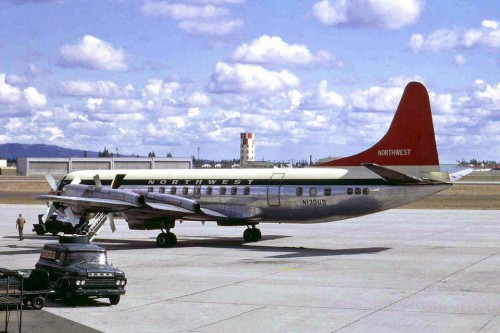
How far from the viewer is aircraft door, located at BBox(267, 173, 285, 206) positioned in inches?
1583

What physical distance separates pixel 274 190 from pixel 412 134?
767 cm

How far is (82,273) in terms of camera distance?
22.8 meters

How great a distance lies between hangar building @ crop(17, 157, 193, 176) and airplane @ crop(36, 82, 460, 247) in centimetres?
11788

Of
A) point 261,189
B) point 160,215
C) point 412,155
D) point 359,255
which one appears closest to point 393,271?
point 359,255

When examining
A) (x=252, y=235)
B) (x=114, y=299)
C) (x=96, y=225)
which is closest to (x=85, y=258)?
(x=114, y=299)

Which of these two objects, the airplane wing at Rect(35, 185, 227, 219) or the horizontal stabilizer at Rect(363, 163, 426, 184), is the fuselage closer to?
the horizontal stabilizer at Rect(363, 163, 426, 184)

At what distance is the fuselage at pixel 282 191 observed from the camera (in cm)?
3762

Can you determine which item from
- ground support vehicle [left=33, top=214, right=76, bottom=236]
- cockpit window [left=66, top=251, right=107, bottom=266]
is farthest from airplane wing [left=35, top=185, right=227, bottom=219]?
→ cockpit window [left=66, top=251, right=107, bottom=266]

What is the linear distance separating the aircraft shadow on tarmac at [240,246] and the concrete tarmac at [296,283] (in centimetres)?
6

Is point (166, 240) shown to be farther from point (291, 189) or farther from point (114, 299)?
point (114, 299)

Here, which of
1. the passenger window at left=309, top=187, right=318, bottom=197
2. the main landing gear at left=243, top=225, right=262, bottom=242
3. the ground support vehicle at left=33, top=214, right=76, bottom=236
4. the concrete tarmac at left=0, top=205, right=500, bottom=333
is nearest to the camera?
the concrete tarmac at left=0, top=205, right=500, bottom=333

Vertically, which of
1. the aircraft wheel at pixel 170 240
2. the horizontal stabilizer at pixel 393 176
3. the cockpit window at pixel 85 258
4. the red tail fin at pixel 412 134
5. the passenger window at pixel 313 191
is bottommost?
the aircraft wheel at pixel 170 240

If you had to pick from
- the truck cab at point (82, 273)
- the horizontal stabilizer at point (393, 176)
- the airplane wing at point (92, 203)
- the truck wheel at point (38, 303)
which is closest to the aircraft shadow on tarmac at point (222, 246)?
the airplane wing at point (92, 203)

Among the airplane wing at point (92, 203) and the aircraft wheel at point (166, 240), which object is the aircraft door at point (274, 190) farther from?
the airplane wing at point (92, 203)
